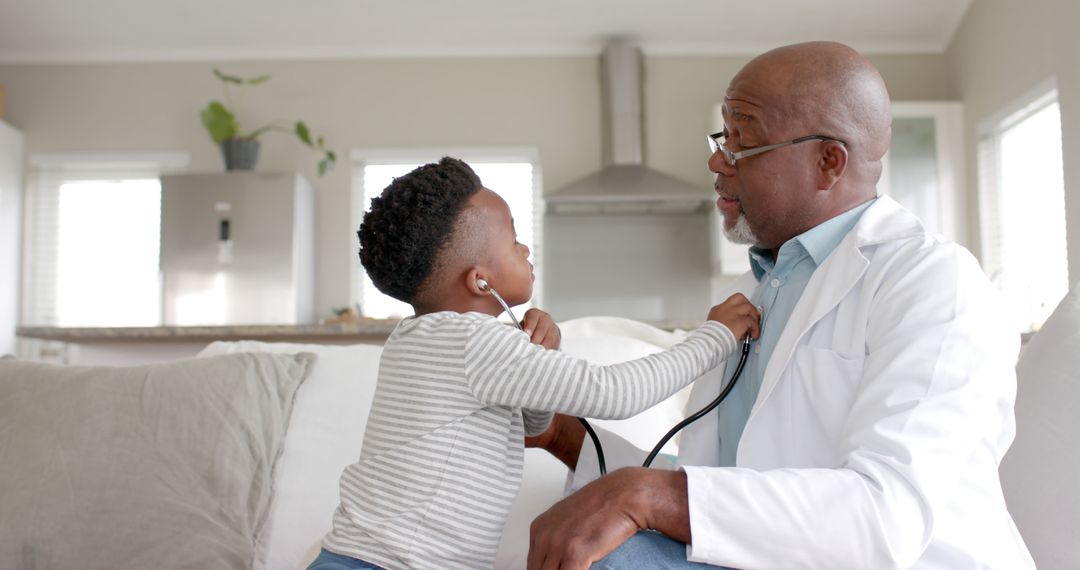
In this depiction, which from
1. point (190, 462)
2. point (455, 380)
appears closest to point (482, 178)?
point (190, 462)

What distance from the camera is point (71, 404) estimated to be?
1.67m

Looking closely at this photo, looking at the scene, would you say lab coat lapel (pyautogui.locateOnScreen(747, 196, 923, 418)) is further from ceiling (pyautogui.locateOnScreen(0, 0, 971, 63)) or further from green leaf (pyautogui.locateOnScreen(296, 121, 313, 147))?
green leaf (pyautogui.locateOnScreen(296, 121, 313, 147))

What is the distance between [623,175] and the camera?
5.37 m

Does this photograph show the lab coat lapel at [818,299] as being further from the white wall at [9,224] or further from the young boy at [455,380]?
the white wall at [9,224]

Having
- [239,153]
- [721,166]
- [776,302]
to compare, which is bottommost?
[776,302]

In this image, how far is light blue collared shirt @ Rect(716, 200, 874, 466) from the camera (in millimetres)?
1334

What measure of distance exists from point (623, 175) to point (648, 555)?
4519 mm

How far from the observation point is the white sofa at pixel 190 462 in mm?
1557

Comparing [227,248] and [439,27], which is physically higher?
[439,27]

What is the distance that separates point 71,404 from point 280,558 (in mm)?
468

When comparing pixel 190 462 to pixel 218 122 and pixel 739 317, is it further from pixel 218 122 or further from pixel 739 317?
pixel 218 122

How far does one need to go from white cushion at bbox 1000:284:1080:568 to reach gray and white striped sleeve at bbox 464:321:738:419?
50 centimetres

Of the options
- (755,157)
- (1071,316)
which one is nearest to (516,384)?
(755,157)

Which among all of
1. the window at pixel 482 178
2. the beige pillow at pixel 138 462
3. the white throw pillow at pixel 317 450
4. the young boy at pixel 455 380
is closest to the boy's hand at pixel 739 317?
the young boy at pixel 455 380
